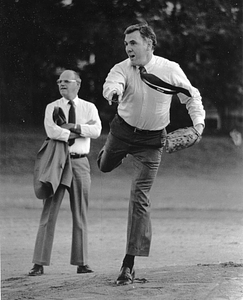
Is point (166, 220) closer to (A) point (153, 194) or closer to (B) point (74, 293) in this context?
(A) point (153, 194)

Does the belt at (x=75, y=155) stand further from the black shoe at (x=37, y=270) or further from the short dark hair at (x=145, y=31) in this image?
the short dark hair at (x=145, y=31)

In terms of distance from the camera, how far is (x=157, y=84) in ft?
14.7

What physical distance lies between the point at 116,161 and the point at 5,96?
1189 mm

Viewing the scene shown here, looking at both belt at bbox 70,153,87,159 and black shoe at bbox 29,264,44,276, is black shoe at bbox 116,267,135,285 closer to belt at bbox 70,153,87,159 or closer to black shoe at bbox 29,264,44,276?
black shoe at bbox 29,264,44,276

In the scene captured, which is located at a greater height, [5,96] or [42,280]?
[5,96]

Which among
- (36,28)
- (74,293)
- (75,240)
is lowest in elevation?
(74,293)

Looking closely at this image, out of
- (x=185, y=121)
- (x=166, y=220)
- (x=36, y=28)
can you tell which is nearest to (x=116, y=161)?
(x=185, y=121)

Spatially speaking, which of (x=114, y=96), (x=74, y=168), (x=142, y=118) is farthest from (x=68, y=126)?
(x=114, y=96)

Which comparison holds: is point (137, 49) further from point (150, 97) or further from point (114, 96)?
point (114, 96)

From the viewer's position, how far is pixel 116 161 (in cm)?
469

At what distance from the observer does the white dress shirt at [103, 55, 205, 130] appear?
14.6 feet

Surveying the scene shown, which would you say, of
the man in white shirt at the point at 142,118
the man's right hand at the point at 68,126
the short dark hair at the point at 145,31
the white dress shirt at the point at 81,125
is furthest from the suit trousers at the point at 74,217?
the short dark hair at the point at 145,31

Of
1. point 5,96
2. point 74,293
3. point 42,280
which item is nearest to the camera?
point 74,293

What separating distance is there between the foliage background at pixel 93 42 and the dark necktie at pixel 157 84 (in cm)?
43
